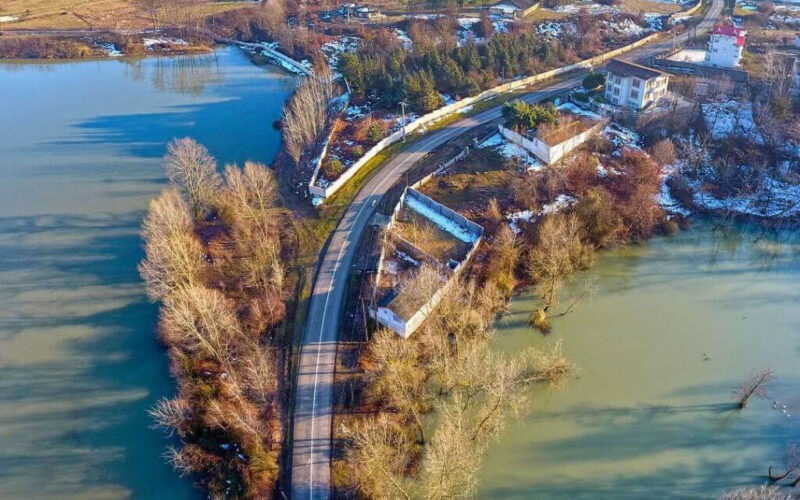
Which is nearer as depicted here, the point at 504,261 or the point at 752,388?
the point at 752,388

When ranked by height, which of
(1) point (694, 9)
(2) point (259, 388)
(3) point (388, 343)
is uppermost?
(1) point (694, 9)

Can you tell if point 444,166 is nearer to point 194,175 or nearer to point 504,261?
point 504,261

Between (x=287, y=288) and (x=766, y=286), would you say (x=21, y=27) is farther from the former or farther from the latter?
(x=766, y=286)

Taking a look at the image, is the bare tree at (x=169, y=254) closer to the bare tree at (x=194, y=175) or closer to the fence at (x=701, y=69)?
the bare tree at (x=194, y=175)

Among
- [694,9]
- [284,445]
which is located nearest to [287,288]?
[284,445]

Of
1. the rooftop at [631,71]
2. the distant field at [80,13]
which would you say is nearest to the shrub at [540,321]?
the rooftop at [631,71]

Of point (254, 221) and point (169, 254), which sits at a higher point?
point (169, 254)

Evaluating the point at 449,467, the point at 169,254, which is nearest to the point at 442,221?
the point at 169,254
